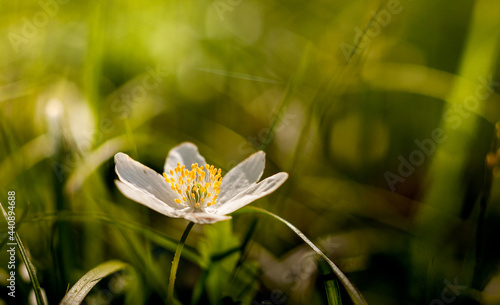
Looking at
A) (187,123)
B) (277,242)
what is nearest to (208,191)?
(277,242)

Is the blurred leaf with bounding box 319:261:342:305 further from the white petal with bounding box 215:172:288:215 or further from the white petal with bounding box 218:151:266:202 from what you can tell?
the white petal with bounding box 218:151:266:202

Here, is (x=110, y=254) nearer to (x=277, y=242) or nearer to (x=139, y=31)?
(x=277, y=242)

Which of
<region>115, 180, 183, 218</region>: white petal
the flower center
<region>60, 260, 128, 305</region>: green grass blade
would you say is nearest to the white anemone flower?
the flower center

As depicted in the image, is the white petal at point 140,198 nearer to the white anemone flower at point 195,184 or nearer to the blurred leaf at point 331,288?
the white anemone flower at point 195,184

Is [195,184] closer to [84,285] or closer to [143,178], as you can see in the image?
[143,178]

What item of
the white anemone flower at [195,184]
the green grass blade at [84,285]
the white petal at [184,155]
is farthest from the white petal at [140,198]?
the white petal at [184,155]
